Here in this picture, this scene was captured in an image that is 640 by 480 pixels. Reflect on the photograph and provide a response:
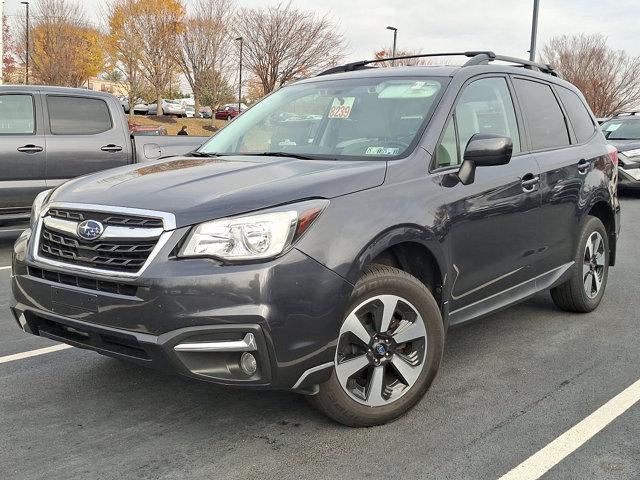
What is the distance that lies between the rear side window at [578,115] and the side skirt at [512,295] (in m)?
1.03

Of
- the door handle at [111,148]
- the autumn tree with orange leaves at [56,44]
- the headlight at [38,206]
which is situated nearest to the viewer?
the headlight at [38,206]

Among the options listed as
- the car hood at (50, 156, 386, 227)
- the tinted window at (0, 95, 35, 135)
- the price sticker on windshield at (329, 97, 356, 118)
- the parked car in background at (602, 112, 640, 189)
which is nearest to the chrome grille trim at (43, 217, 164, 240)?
the car hood at (50, 156, 386, 227)

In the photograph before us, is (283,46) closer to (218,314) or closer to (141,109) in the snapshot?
(141,109)

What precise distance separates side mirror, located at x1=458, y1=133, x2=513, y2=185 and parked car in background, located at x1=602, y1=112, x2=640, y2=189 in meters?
11.0

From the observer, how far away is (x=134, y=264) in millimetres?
2805

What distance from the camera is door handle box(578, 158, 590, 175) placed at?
480 cm

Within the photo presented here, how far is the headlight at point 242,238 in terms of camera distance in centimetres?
276

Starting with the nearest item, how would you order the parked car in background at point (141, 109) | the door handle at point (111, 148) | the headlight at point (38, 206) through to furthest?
the headlight at point (38, 206) < the door handle at point (111, 148) < the parked car in background at point (141, 109)

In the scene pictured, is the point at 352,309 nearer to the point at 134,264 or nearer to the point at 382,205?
the point at 382,205

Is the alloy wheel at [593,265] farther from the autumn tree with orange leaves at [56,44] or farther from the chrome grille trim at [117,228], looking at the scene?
the autumn tree with orange leaves at [56,44]

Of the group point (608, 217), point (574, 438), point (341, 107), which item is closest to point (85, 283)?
point (341, 107)

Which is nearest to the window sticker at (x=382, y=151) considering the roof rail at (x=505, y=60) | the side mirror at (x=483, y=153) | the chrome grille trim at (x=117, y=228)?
the side mirror at (x=483, y=153)

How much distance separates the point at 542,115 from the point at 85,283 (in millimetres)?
3268

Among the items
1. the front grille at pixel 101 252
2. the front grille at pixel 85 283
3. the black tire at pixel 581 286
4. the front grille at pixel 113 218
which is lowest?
the black tire at pixel 581 286
